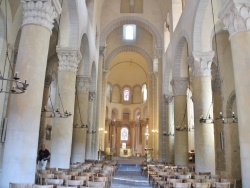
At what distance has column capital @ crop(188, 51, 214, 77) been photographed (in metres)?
11.1

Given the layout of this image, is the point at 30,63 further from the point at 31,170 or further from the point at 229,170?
the point at 229,170

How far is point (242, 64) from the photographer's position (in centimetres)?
665

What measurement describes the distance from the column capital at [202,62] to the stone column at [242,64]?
4.01 m

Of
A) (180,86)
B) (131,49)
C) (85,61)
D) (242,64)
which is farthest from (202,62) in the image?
(131,49)

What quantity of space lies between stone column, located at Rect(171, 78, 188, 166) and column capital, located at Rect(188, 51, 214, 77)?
4.03 metres

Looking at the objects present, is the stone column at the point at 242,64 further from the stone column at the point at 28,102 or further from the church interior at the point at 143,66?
the stone column at the point at 28,102

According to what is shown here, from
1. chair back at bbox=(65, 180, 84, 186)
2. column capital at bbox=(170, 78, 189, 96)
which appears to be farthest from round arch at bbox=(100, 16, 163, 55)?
chair back at bbox=(65, 180, 84, 186)

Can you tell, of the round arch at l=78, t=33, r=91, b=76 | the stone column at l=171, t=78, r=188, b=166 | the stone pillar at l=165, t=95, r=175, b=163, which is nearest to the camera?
the stone column at l=171, t=78, r=188, b=166

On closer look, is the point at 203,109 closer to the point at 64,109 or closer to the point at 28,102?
the point at 64,109

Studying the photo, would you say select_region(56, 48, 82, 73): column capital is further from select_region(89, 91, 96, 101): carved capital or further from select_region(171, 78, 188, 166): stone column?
select_region(89, 91, 96, 101): carved capital

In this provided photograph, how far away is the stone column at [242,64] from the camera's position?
6.21 m

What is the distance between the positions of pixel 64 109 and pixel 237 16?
289 inches

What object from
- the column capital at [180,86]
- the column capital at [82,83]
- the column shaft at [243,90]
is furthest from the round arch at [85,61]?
the column shaft at [243,90]

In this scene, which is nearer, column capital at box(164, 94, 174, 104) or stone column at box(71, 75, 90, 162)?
stone column at box(71, 75, 90, 162)
